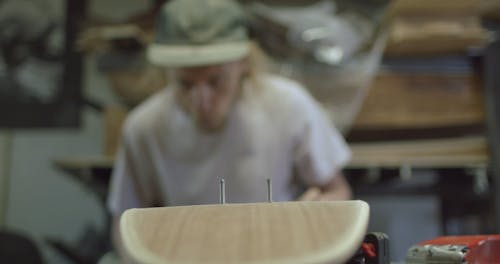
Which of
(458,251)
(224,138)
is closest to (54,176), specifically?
(224,138)

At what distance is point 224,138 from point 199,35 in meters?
0.23

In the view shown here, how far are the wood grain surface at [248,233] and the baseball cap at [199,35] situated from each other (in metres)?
0.67

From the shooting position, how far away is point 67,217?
6.00 ft

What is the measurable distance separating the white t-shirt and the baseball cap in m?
0.14

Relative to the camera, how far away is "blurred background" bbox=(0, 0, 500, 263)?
4.64 feet

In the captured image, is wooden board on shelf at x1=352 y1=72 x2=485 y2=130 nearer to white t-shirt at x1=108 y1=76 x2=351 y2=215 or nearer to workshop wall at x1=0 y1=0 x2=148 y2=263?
white t-shirt at x1=108 y1=76 x2=351 y2=215

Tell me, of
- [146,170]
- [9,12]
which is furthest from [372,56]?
[9,12]

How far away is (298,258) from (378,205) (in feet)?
4.62

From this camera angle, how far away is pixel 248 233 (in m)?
0.37

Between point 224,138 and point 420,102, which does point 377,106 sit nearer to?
point 420,102

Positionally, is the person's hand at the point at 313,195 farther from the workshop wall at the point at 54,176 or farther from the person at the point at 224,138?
the workshop wall at the point at 54,176

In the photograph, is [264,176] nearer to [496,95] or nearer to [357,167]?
[357,167]

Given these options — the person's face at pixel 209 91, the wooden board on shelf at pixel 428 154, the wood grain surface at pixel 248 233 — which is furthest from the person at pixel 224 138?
the wood grain surface at pixel 248 233

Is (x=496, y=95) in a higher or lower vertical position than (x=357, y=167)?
higher
